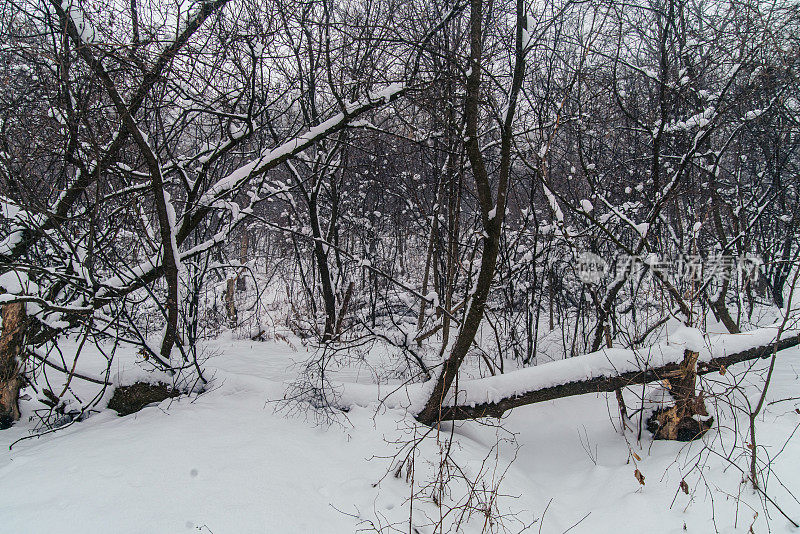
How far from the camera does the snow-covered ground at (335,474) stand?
228 centimetres

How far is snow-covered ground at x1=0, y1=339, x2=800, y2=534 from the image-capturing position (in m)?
2.28

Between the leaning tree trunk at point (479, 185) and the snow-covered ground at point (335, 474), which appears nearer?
the snow-covered ground at point (335, 474)

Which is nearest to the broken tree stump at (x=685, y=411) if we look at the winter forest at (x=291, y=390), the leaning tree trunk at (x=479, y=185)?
the winter forest at (x=291, y=390)

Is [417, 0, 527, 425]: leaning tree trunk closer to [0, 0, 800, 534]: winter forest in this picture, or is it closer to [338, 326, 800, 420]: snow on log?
[0, 0, 800, 534]: winter forest

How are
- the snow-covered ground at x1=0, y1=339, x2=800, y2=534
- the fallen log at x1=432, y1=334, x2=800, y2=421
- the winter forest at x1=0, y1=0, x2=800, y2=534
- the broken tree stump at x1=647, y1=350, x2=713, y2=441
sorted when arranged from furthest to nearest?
the fallen log at x1=432, y1=334, x2=800, y2=421
the broken tree stump at x1=647, y1=350, x2=713, y2=441
the winter forest at x1=0, y1=0, x2=800, y2=534
the snow-covered ground at x1=0, y1=339, x2=800, y2=534

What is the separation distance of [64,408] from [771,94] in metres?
9.42

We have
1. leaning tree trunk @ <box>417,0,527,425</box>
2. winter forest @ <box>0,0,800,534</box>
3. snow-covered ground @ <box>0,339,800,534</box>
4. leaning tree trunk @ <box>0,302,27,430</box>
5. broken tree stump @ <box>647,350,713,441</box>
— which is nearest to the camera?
snow-covered ground @ <box>0,339,800,534</box>

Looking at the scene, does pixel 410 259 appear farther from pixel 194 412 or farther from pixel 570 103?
pixel 194 412

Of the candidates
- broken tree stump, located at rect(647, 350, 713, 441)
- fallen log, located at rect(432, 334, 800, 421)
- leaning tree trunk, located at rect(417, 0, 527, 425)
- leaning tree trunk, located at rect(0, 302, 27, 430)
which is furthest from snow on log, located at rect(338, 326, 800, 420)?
leaning tree trunk, located at rect(0, 302, 27, 430)

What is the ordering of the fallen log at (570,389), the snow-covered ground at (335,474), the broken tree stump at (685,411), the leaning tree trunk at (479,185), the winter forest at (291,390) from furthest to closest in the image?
1. the fallen log at (570,389)
2. the broken tree stump at (685,411)
3. the leaning tree trunk at (479,185)
4. the winter forest at (291,390)
5. the snow-covered ground at (335,474)

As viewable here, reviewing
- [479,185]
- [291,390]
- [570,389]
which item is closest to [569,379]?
[570,389]

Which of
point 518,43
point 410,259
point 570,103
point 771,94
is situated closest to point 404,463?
point 518,43

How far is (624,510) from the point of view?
2984 mm

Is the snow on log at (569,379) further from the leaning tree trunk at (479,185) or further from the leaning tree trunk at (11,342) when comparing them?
the leaning tree trunk at (11,342)
